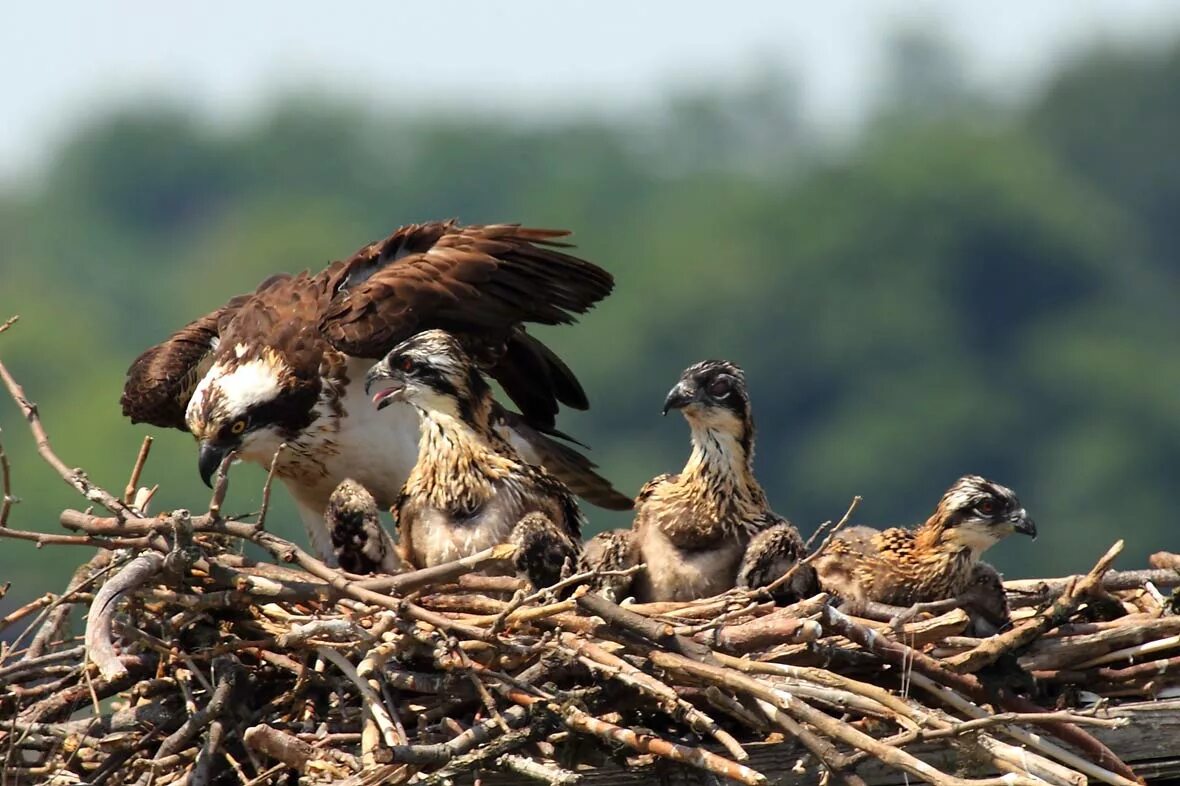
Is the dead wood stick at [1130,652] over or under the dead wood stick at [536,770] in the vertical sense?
over

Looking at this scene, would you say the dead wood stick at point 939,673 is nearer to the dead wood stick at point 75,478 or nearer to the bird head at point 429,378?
the bird head at point 429,378

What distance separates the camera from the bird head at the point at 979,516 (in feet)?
26.1

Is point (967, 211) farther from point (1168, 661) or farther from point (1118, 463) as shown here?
point (1168, 661)

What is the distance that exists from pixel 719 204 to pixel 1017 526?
66.1m

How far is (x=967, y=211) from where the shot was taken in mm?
61062

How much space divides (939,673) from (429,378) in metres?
2.22

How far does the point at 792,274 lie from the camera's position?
59.7m

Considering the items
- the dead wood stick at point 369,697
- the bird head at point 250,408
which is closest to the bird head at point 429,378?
the bird head at point 250,408

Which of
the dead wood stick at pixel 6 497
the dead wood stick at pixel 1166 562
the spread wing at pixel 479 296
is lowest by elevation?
the dead wood stick at pixel 6 497

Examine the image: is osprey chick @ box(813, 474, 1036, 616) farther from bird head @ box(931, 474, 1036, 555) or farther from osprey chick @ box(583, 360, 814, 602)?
osprey chick @ box(583, 360, 814, 602)

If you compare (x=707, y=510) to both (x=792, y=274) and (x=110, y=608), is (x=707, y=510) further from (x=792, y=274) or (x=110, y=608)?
(x=792, y=274)

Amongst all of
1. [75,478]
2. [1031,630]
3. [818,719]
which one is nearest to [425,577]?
[75,478]

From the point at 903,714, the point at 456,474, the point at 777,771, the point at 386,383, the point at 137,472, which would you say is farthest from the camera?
the point at 386,383

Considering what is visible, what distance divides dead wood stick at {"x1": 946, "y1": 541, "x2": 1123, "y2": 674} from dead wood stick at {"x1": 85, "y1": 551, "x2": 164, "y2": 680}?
238 cm
